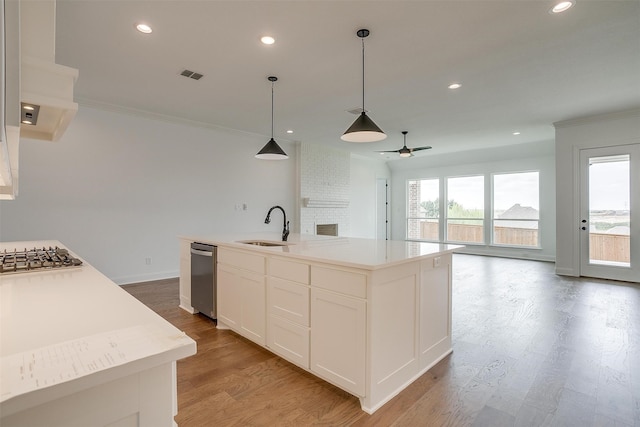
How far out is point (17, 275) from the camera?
4.88 feet

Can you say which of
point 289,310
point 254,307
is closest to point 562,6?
point 289,310

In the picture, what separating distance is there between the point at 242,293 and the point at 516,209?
7.68 metres

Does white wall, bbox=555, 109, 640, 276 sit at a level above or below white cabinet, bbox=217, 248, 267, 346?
above

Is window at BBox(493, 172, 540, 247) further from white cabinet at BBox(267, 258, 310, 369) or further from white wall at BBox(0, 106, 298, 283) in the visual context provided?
white cabinet at BBox(267, 258, 310, 369)

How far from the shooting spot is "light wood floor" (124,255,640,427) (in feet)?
6.00

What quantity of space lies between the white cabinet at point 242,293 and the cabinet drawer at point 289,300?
139 millimetres

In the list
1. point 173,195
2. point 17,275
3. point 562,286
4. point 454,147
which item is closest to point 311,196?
point 173,195

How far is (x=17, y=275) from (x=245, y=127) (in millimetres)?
4866

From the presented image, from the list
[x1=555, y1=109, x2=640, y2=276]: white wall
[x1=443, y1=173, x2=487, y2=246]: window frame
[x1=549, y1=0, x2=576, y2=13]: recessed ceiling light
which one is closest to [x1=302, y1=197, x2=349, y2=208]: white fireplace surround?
[x1=443, y1=173, x2=487, y2=246]: window frame

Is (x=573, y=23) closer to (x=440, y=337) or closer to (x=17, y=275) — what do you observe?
(x=440, y=337)

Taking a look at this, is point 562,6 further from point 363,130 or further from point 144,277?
point 144,277

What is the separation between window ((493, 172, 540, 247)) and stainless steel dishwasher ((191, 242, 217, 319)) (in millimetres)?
7612

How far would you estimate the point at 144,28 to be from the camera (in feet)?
8.79

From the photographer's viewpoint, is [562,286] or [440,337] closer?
[440,337]
